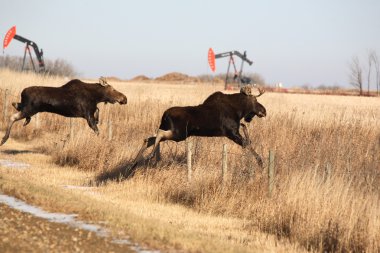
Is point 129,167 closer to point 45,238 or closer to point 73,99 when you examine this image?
point 73,99

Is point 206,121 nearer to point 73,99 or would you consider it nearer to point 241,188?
point 241,188

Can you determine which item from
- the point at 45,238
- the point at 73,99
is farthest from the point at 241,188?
the point at 73,99

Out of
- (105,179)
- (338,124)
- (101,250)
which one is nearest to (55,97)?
(105,179)

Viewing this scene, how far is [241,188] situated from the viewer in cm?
1261

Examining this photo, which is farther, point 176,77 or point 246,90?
point 176,77

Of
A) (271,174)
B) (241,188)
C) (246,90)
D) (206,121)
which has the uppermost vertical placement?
(246,90)

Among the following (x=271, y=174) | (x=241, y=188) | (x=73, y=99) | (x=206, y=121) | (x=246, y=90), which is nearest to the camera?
(x=271, y=174)

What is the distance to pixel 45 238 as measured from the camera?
8.17 metres

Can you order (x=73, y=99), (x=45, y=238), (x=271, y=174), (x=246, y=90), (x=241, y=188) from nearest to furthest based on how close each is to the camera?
(x=45, y=238) < (x=271, y=174) < (x=241, y=188) < (x=246, y=90) < (x=73, y=99)

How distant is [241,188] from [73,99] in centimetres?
775

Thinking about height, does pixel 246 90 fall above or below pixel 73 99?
above

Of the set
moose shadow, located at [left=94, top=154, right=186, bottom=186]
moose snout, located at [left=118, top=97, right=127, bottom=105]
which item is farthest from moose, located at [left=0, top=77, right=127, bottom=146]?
moose shadow, located at [left=94, top=154, right=186, bottom=186]

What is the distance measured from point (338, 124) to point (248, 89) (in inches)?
272

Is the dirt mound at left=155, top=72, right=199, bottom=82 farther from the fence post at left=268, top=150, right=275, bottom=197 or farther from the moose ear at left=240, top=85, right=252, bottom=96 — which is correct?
the fence post at left=268, top=150, right=275, bottom=197
